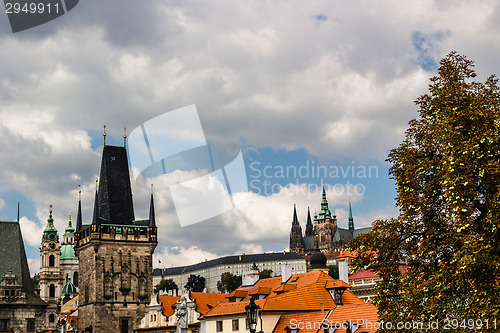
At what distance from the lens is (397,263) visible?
22.4 metres

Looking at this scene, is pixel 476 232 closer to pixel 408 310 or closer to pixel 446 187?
pixel 446 187

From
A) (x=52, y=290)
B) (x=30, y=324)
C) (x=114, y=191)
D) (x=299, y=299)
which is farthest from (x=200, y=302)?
(x=52, y=290)

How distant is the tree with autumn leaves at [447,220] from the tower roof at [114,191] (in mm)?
Answer: 61021

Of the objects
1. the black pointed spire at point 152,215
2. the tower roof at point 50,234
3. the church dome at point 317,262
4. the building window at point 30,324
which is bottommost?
the building window at point 30,324

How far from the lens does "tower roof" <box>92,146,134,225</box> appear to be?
80.6 metres

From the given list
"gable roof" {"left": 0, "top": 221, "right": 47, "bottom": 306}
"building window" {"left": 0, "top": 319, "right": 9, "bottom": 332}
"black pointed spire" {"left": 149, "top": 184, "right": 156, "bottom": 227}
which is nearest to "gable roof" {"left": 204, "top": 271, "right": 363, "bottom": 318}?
"building window" {"left": 0, "top": 319, "right": 9, "bottom": 332}

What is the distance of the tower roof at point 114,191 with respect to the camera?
80.6 m

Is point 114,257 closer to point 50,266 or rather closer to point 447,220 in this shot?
point 447,220

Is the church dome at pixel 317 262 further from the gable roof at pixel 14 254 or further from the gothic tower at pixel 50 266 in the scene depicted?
the gothic tower at pixel 50 266

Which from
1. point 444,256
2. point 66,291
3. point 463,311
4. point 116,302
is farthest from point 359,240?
point 66,291

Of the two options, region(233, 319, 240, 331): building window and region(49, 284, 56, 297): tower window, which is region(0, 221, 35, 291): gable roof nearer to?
region(233, 319, 240, 331): building window

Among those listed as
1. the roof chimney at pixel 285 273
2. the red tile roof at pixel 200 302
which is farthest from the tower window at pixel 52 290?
the roof chimney at pixel 285 273

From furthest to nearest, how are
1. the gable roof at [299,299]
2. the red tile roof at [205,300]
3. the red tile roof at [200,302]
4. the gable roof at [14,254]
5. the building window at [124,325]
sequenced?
the building window at [124,325] → the gable roof at [14,254] → the red tile roof at [200,302] → the red tile roof at [205,300] → the gable roof at [299,299]

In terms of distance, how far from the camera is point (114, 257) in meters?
78.8
